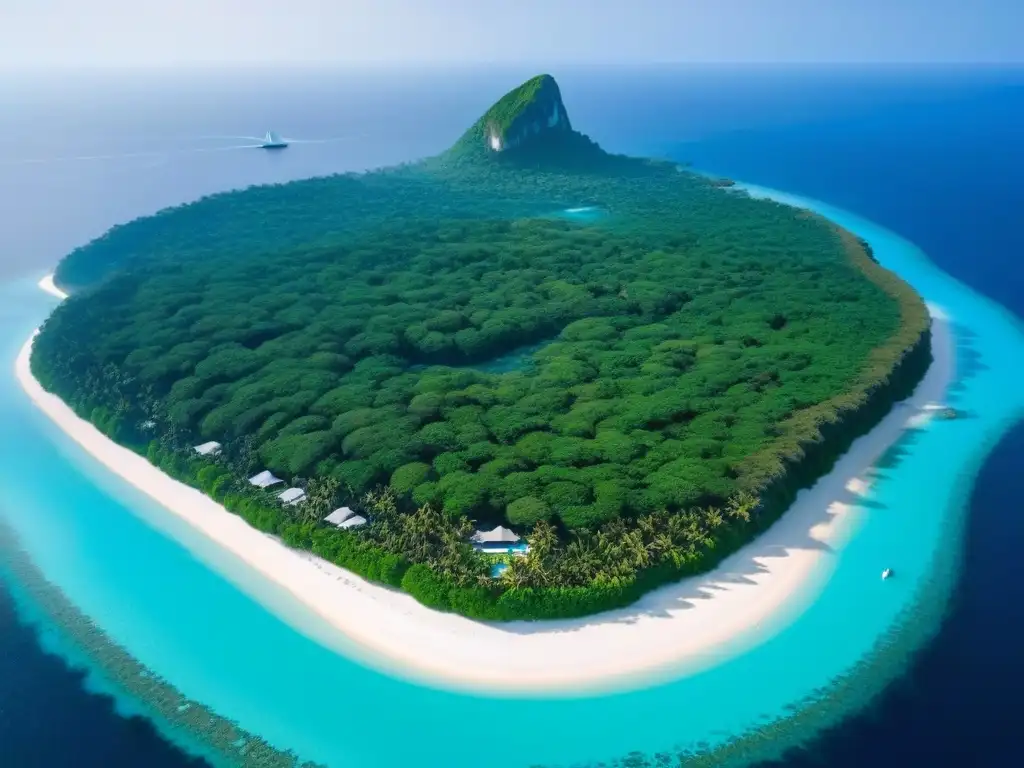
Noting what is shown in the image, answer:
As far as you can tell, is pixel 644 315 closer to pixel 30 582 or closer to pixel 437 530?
pixel 437 530

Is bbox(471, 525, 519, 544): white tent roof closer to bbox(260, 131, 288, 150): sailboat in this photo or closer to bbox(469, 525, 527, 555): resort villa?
bbox(469, 525, 527, 555): resort villa

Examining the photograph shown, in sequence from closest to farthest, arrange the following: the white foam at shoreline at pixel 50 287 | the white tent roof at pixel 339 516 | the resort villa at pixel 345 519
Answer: the resort villa at pixel 345 519 → the white tent roof at pixel 339 516 → the white foam at shoreline at pixel 50 287

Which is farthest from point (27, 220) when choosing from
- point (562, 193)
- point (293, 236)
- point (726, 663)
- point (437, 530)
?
point (726, 663)

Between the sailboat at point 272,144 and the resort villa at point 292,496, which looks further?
the sailboat at point 272,144

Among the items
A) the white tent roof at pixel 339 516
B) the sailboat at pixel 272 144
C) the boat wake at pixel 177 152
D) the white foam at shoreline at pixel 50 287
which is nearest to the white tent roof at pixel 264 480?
the white tent roof at pixel 339 516

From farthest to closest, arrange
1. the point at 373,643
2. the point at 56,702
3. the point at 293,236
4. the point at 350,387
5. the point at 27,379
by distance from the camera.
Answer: the point at 293,236, the point at 27,379, the point at 350,387, the point at 373,643, the point at 56,702

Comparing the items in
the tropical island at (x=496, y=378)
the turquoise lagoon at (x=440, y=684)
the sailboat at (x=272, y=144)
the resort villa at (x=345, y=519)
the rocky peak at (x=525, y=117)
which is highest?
the rocky peak at (x=525, y=117)

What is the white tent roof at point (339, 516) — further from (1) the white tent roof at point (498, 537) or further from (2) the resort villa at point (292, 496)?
(1) the white tent roof at point (498, 537)

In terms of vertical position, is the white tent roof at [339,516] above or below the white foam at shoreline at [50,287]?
above

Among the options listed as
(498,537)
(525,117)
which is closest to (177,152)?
(525,117)
